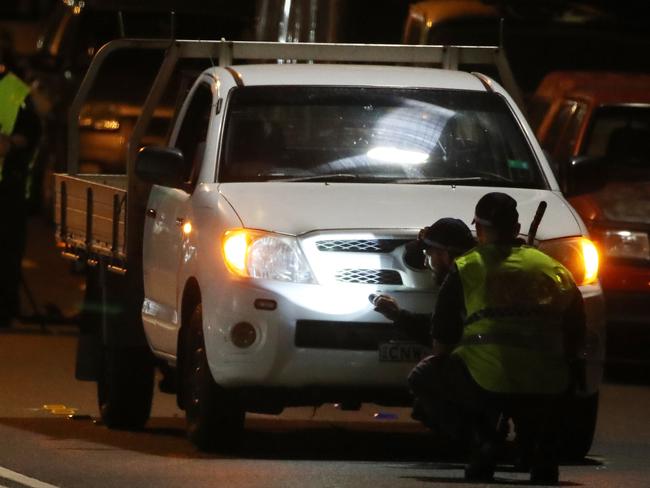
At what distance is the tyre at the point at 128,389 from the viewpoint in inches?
467

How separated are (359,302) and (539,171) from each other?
1.57 meters

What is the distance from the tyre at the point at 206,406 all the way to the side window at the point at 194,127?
1.21 m

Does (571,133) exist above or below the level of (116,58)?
above

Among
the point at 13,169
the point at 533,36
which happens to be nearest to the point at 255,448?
the point at 13,169

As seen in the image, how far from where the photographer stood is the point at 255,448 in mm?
10883

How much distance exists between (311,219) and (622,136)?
206 inches

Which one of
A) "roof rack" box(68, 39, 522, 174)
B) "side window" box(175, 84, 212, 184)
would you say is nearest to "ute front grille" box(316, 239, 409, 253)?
"side window" box(175, 84, 212, 184)

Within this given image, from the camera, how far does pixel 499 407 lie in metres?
9.33

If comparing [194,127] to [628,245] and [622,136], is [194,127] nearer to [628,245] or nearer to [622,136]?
[628,245]

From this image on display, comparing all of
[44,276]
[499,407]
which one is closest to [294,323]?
[499,407]

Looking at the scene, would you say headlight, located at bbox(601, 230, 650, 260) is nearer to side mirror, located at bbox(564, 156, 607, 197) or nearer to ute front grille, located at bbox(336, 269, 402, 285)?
side mirror, located at bbox(564, 156, 607, 197)

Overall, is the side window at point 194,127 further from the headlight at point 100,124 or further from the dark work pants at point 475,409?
the headlight at point 100,124

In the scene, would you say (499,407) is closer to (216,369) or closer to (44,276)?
(216,369)

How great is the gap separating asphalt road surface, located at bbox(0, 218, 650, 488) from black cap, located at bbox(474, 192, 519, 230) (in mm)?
1073
